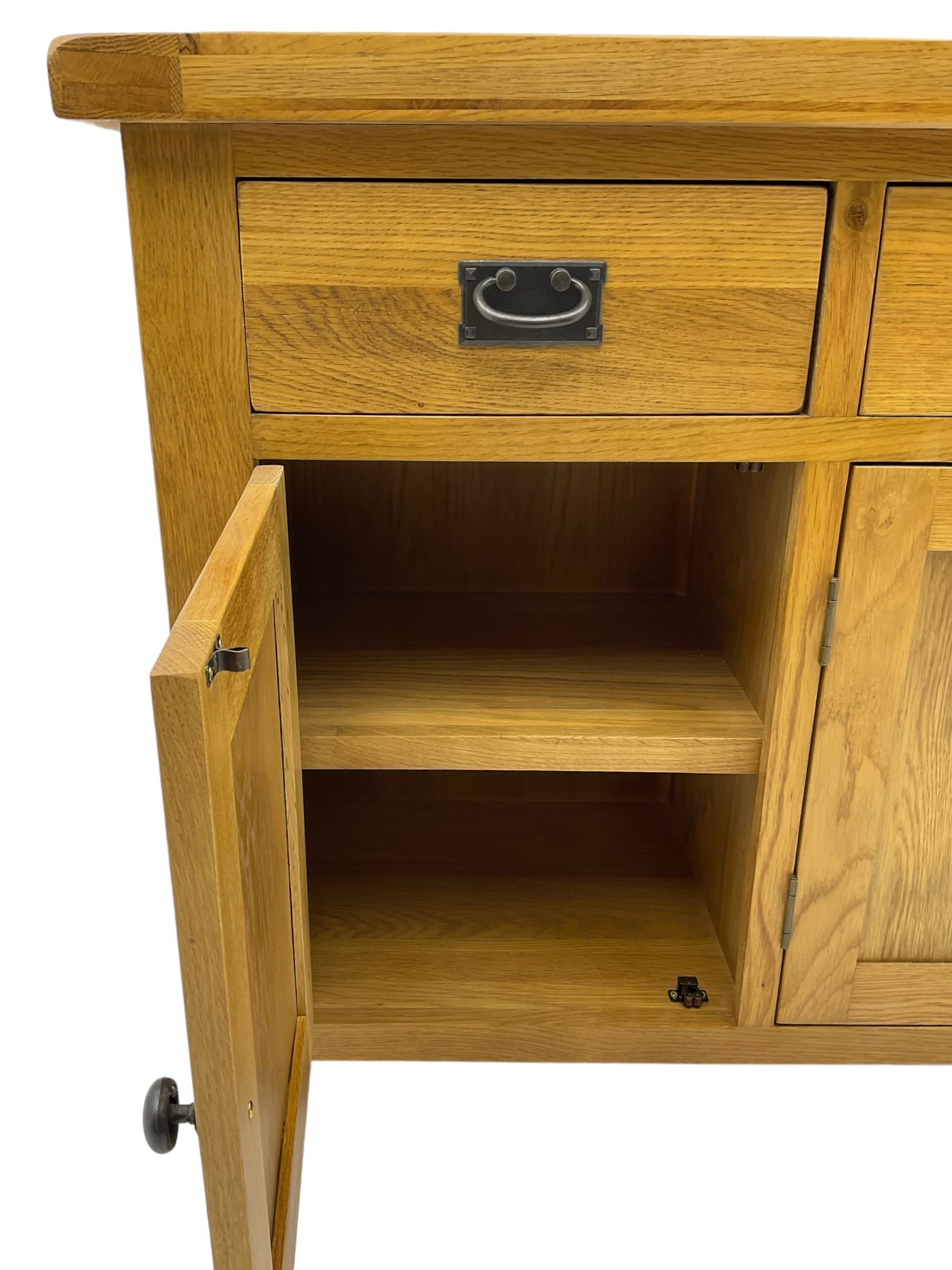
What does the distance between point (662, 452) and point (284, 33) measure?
1.41ft

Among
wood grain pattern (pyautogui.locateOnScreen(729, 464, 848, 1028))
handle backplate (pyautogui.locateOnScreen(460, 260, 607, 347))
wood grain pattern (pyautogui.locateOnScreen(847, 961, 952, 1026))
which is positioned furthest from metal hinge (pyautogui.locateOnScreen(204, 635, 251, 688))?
wood grain pattern (pyautogui.locateOnScreen(847, 961, 952, 1026))

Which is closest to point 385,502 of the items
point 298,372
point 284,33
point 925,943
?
point 298,372

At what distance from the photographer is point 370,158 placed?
2.76 ft

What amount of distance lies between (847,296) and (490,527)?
629 mm

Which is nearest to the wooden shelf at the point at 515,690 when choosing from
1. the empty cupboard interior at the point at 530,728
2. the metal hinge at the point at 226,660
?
the empty cupboard interior at the point at 530,728

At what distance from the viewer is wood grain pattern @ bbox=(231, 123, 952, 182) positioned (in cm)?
84

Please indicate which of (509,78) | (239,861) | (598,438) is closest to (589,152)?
(509,78)

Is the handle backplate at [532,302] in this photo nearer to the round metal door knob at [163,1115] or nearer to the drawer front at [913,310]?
the drawer front at [913,310]

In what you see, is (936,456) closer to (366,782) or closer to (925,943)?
(925,943)

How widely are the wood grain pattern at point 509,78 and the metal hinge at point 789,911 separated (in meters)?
0.68

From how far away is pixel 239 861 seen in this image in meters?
0.66

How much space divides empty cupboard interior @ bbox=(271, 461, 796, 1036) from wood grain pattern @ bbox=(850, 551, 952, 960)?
0.43ft

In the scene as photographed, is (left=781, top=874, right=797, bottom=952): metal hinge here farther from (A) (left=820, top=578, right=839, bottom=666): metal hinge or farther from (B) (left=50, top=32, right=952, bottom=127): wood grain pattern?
(B) (left=50, top=32, right=952, bottom=127): wood grain pattern

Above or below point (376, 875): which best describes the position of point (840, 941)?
above
